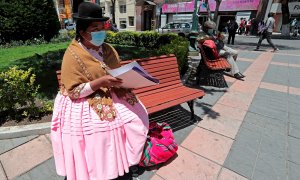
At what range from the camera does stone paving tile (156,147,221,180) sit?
2385 millimetres

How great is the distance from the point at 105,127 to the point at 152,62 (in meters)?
1.84

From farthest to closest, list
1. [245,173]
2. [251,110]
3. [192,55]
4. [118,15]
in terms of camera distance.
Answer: [118,15] → [192,55] → [251,110] → [245,173]

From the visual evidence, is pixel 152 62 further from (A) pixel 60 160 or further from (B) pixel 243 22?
(B) pixel 243 22

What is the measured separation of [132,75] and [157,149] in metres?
1.03

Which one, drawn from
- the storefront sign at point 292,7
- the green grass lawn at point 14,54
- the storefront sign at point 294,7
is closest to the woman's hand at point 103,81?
the green grass lawn at point 14,54

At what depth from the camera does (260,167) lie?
254cm

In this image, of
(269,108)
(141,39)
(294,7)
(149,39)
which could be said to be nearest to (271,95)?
(269,108)

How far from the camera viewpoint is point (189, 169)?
2488 mm

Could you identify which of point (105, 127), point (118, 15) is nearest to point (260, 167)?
point (105, 127)

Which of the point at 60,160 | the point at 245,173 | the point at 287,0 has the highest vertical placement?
the point at 287,0

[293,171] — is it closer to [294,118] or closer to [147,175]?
[294,118]

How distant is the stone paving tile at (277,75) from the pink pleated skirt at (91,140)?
5.32 metres

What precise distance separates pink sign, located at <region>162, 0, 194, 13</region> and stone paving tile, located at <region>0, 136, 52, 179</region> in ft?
104

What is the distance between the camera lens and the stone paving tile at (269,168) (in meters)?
2.41
